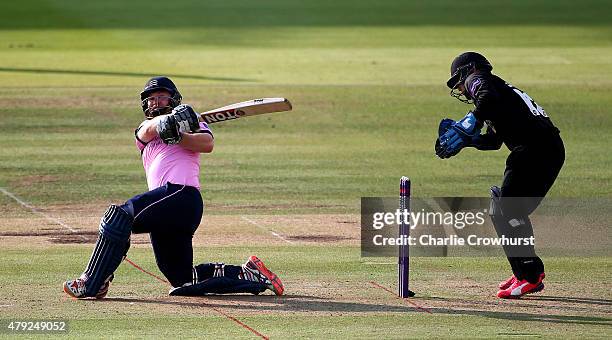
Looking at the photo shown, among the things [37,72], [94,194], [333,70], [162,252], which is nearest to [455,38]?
[333,70]

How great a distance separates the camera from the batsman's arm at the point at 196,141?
10.2 metres

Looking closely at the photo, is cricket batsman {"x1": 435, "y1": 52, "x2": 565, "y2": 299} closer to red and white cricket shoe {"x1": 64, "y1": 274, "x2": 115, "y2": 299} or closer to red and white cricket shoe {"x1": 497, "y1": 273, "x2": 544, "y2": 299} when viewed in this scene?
red and white cricket shoe {"x1": 497, "y1": 273, "x2": 544, "y2": 299}

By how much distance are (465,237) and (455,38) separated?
1976 cm

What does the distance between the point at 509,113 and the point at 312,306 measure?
7.07 ft

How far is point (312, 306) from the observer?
1008 cm

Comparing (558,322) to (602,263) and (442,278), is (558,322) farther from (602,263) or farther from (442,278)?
(602,263)

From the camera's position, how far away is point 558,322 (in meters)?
9.55

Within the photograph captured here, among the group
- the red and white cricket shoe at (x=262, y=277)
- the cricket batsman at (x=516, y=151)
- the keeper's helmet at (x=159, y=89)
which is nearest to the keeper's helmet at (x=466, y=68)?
the cricket batsman at (x=516, y=151)

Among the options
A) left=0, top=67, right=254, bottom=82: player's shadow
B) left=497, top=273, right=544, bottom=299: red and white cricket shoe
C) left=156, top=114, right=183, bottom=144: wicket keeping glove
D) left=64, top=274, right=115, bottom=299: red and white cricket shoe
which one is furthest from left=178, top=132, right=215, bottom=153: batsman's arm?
left=0, top=67, right=254, bottom=82: player's shadow

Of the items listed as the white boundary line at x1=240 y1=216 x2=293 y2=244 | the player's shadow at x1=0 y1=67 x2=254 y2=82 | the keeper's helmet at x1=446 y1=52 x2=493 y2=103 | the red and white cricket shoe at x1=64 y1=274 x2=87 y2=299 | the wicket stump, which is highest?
the player's shadow at x1=0 y1=67 x2=254 y2=82

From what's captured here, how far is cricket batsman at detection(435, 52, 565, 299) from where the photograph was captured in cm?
1031

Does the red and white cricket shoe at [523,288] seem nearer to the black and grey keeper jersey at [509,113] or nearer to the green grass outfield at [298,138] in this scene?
the green grass outfield at [298,138]

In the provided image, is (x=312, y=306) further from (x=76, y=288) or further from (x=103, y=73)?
(x=103, y=73)
